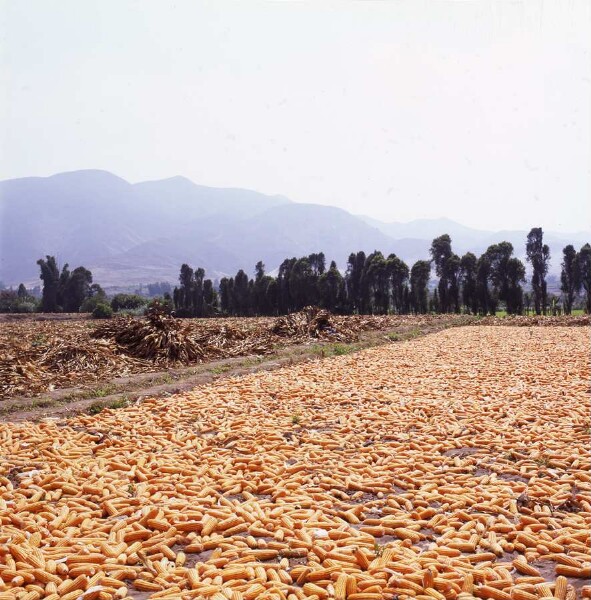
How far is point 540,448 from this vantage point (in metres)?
6.09

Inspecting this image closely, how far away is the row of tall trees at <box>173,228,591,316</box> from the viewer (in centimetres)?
5722

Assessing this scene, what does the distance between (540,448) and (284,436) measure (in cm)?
306

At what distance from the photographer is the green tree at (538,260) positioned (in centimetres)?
5778

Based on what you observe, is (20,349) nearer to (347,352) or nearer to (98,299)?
(347,352)

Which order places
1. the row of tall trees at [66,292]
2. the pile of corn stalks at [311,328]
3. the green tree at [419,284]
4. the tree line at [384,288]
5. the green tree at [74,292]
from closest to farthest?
the pile of corn stalks at [311,328] < the tree line at [384,288] < the green tree at [419,284] < the row of tall trees at [66,292] < the green tree at [74,292]

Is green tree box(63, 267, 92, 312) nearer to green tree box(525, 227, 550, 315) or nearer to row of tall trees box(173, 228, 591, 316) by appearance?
Result: row of tall trees box(173, 228, 591, 316)

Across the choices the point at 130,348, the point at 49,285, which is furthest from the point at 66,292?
the point at 130,348

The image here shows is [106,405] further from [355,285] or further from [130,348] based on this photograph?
[355,285]

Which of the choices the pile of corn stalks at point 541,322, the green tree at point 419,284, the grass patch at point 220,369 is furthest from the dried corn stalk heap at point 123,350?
the green tree at point 419,284

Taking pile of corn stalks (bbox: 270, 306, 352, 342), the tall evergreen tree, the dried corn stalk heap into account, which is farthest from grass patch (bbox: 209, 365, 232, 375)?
the tall evergreen tree

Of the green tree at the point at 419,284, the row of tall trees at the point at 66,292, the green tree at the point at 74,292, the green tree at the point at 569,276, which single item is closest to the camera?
the green tree at the point at 569,276

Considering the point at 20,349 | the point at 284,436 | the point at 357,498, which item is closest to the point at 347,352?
the point at 20,349

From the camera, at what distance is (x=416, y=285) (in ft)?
209

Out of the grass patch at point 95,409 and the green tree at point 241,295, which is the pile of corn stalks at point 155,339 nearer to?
the grass patch at point 95,409
